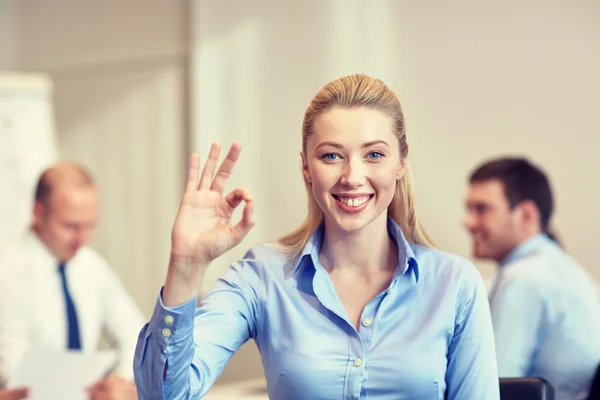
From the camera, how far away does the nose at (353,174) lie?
1.35m

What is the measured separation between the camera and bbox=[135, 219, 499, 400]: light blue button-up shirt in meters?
1.35

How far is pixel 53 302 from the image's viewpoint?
3482 millimetres

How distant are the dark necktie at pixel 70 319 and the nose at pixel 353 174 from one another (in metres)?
2.40

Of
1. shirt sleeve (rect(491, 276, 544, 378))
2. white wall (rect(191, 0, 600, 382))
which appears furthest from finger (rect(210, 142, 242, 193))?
white wall (rect(191, 0, 600, 382))

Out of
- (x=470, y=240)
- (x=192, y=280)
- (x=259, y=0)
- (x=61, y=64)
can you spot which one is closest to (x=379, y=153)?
(x=192, y=280)

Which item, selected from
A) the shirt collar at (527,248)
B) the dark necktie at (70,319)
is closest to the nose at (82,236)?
the dark necktie at (70,319)

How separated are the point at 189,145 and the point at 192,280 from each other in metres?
3.59

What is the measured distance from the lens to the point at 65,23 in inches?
208

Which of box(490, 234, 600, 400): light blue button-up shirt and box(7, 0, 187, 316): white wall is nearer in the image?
box(490, 234, 600, 400): light blue button-up shirt

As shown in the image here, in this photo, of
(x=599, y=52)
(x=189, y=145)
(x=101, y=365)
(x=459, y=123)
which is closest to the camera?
(x=101, y=365)

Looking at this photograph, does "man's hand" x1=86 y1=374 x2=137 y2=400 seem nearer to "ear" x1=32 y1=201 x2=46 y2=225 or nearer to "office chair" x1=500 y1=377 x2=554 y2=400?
"ear" x1=32 y1=201 x2=46 y2=225

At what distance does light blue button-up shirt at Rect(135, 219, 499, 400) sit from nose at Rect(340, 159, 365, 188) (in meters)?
0.17

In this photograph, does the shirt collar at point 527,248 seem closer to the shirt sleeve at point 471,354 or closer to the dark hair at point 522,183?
the dark hair at point 522,183

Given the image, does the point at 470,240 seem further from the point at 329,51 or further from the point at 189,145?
the point at 189,145
